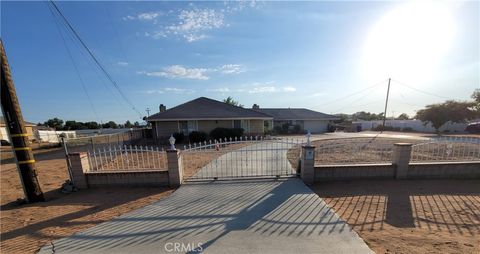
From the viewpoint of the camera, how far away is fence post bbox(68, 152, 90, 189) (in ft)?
19.8

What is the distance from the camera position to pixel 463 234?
3350 millimetres

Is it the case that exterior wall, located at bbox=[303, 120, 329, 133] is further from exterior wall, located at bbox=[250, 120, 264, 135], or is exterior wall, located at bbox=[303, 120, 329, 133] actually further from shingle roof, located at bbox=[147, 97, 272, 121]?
shingle roof, located at bbox=[147, 97, 272, 121]

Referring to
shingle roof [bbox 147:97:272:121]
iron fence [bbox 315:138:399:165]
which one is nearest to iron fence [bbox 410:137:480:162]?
iron fence [bbox 315:138:399:165]

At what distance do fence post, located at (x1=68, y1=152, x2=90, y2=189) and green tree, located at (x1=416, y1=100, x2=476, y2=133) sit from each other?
35.6m

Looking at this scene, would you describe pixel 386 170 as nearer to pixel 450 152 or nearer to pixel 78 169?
pixel 450 152

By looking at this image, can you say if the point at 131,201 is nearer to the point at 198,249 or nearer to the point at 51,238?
the point at 51,238

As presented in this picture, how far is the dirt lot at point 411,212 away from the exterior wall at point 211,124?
14.9 metres

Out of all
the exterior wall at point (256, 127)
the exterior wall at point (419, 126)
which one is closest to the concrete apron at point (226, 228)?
the exterior wall at point (256, 127)

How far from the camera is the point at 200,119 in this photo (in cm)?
1900

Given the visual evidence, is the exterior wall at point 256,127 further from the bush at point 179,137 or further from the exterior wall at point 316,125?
the exterior wall at point 316,125

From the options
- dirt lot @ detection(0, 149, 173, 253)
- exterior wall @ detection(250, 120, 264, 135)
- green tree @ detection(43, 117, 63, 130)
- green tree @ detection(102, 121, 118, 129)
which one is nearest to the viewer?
dirt lot @ detection(0, 149, 173, 253)

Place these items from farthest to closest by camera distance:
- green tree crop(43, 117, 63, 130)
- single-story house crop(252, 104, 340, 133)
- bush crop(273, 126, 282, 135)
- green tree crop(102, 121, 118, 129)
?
green tree crop(102, 121, 118, 129) → green tree crop(43, 117, 63, 130) → single-story house crop(252, 104, 340, 133) → bush crop(273, 126, 282, 135)

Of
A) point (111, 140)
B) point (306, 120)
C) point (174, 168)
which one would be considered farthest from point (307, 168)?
point (306, 120)

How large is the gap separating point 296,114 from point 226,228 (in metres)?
30.7
